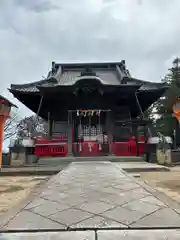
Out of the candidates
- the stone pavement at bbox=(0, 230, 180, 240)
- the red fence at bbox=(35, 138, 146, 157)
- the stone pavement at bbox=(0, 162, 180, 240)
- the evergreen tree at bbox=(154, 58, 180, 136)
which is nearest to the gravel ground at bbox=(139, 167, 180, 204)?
the stone pavement at bbox=(0, 162, 180, 240)

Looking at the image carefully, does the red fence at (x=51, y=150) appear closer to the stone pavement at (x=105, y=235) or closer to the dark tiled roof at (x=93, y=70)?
the dark tiled roof at (x=93, y=70)

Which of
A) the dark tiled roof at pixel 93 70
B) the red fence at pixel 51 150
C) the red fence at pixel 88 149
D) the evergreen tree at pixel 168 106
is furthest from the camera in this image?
the evergreen tree at pixel 168 106

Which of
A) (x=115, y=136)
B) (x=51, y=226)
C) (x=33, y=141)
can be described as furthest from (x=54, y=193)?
(x=115, y=136)

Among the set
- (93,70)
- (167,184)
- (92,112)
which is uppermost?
(93,70)

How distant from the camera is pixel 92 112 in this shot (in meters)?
14.6

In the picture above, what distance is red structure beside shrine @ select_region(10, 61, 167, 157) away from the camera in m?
13.2

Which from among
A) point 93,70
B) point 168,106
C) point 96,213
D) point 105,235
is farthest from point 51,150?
point 168,106

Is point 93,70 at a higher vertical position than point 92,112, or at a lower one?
higher

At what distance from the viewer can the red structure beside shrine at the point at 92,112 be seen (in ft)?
43.2

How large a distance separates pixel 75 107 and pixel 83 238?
1374 centimetres

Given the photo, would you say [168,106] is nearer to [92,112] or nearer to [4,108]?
[92,112]

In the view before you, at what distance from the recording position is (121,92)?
13695mm

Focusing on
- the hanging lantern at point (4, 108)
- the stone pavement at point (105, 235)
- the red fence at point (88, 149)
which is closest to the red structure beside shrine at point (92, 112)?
the red fence at point (88, 149)

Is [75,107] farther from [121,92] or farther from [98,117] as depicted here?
[121,92]
